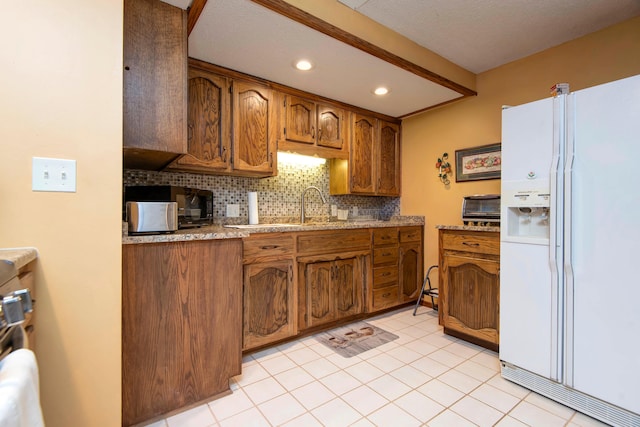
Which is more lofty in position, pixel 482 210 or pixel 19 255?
pixel 482 210

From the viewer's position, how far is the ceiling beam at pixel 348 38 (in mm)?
1602

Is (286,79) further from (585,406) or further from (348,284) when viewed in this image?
(585,406)

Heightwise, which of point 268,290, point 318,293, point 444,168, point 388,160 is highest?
point 388,160

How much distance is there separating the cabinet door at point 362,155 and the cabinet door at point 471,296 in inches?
45.3

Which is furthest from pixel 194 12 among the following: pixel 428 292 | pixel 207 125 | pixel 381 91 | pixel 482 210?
pixel 428 292

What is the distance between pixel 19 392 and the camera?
1.45ft

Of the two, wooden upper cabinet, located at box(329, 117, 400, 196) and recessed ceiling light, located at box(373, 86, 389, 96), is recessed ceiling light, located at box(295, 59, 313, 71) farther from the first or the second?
wooden upper cabinet, located at box(329, 117, 400, 196)

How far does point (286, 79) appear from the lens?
2443 millimetres

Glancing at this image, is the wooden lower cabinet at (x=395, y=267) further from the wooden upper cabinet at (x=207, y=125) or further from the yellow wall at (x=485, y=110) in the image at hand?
the wooden upper cabinet at (x=207, y=125)

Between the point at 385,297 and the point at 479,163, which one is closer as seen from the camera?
the point at 479,163

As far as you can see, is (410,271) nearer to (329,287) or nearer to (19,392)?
(329,287)

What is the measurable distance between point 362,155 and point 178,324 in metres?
2.39

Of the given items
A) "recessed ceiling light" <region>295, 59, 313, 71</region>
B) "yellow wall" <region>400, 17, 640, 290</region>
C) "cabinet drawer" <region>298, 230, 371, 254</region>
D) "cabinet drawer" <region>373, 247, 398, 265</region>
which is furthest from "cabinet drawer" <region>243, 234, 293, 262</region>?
"yellow wall" <region>400, 17, 640, 290</region>

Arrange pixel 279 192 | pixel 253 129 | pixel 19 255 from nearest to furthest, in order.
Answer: pixel 19 255 < pixel 253 129 < pixel 279 192
